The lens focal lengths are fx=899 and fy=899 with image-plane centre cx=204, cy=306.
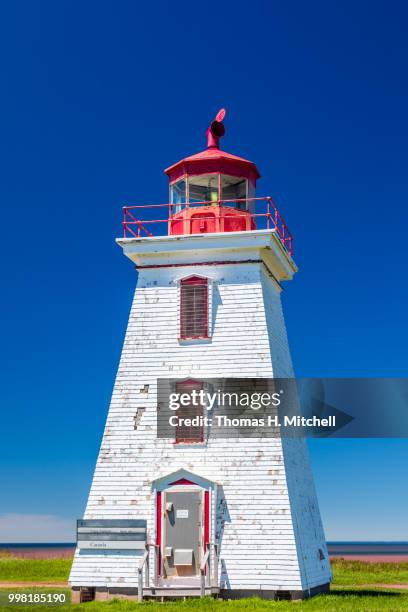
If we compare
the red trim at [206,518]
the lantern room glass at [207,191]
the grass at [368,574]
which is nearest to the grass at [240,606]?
the red trim at [206,518]

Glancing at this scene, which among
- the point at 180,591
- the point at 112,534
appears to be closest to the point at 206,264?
the point at 112,534

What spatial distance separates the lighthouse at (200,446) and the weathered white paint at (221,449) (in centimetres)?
3

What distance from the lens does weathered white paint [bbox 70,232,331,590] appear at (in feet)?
62.9

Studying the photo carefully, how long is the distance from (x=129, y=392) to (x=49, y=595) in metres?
4.92

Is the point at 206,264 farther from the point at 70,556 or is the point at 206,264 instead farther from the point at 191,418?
the point at 70,556

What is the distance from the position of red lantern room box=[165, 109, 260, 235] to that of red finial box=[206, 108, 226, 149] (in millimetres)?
278

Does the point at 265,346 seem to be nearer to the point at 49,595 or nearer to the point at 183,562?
the point at 183,562

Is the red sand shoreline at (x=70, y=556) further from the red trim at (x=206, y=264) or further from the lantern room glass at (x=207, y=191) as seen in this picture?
the lantern room glass at (x=207, y=191)

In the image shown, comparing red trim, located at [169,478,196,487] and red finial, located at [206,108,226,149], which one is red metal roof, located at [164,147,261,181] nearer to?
red finial, located at [206,108,226,149]

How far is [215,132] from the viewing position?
22781mm

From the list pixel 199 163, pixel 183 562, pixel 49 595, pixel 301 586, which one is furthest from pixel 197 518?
pixel 199 163

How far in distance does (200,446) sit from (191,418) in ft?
2.34

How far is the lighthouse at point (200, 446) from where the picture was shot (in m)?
19.2

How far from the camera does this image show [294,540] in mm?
19000
